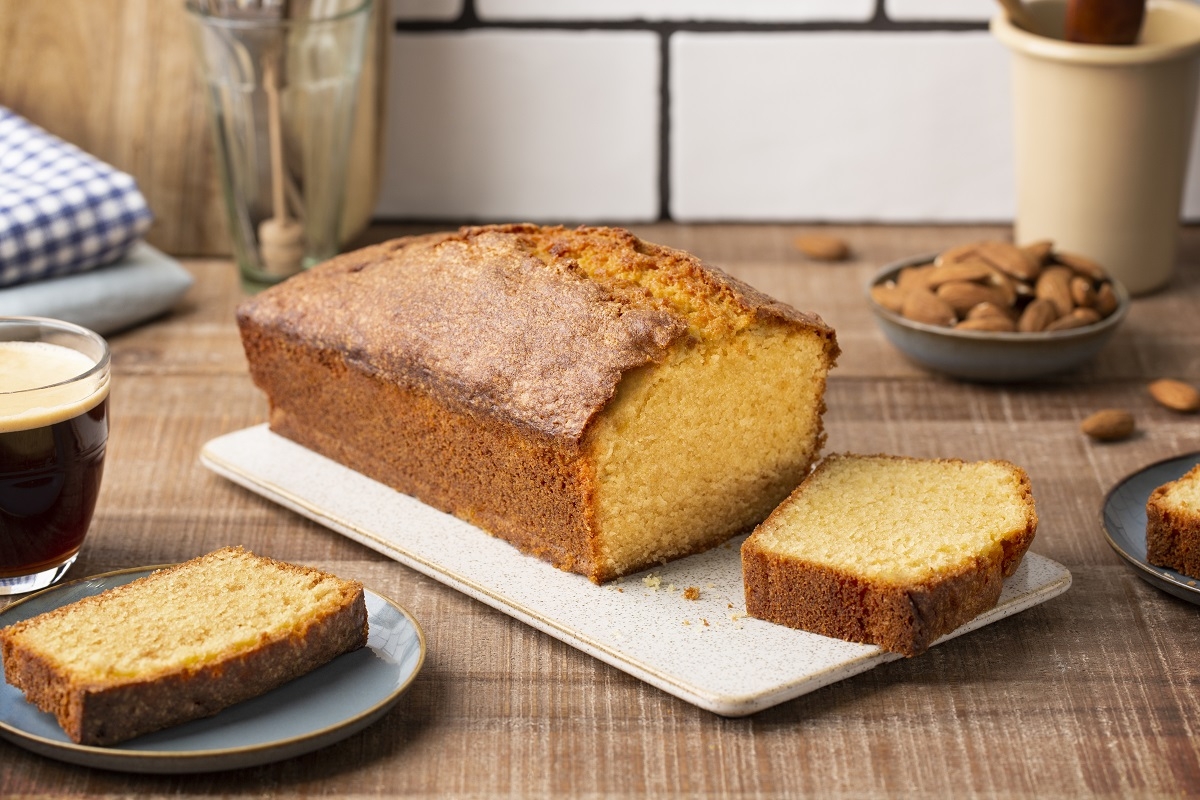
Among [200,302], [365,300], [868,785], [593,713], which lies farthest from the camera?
[200,302]

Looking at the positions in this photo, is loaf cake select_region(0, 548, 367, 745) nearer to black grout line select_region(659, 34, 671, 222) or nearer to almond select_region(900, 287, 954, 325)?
almond select_region(900, 287, 954, 325)

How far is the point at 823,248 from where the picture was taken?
371cm

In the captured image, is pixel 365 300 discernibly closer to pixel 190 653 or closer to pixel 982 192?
pixel 190 653

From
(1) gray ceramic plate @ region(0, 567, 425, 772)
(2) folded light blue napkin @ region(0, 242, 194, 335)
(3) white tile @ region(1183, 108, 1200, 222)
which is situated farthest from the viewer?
(3) white tile @ region(1183, 108, 1200, 222)

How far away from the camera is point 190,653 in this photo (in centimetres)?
185

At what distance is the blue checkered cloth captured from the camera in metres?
3.17

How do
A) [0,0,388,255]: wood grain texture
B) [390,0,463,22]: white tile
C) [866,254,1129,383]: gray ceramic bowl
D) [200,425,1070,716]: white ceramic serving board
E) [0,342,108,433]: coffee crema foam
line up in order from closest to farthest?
[200,425,1070,716]: white ceramic serving board
[0,342,108,433]: coffee crema foam
[866,254,1129,383]: gray ceramic bowl
[0,0,388,255]: wood grain texture
[390,0,463,22]: white tile

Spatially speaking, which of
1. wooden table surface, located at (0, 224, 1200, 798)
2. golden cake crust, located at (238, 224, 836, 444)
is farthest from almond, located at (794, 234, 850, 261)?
golden cake crust, located at (238, 224, 836, 444)

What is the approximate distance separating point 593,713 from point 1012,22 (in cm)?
207

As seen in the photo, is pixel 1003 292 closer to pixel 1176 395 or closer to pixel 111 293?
pixel 1176 395

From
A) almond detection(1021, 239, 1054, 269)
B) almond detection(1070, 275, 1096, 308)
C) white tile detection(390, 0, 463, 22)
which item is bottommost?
almond detection(1070, 275, 1096, 308)

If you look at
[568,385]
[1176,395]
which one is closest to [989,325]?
[1176,395]

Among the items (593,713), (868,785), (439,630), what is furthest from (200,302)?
(868,785)

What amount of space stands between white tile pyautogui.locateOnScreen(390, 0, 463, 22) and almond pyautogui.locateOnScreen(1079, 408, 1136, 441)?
1.89 metres
